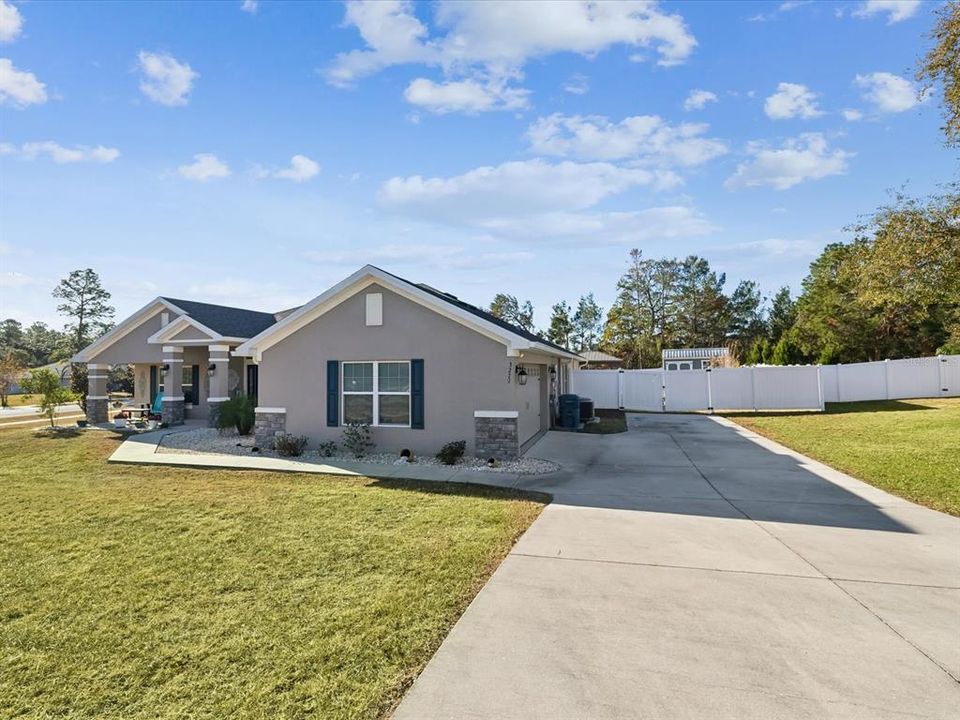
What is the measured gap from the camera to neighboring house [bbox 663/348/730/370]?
3521 centimetres

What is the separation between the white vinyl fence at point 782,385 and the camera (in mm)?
20703

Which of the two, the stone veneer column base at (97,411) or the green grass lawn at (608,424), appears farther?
the stone veneer column base at (97,411)

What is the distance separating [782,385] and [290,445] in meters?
19.5

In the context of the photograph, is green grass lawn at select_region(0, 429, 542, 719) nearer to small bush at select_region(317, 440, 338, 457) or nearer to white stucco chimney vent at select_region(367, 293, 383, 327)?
small bush at select_region(317, 440, 338, 457)

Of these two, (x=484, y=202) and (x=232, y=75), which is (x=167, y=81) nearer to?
(x=232, y=75)

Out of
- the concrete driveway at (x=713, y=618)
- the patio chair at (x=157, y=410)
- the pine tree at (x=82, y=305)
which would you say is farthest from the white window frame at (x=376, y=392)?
the pine tree at (x=82, y=305)

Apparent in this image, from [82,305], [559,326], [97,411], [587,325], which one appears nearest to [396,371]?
[97,411]

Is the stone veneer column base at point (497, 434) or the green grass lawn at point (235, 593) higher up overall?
the stone veneer column base at point (497, 434)

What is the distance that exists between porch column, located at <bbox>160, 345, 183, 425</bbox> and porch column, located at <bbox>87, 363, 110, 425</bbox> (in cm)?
365

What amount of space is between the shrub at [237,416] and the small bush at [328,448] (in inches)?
163

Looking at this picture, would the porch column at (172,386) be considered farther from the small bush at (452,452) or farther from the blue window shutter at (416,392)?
the small bush at (452,452)

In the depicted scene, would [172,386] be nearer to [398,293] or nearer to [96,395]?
[96,395]

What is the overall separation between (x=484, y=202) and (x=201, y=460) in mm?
10659

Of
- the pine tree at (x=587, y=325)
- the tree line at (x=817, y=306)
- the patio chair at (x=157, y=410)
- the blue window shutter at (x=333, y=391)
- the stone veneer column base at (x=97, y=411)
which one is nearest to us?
the blue window shutter at (x=333, y=391)
